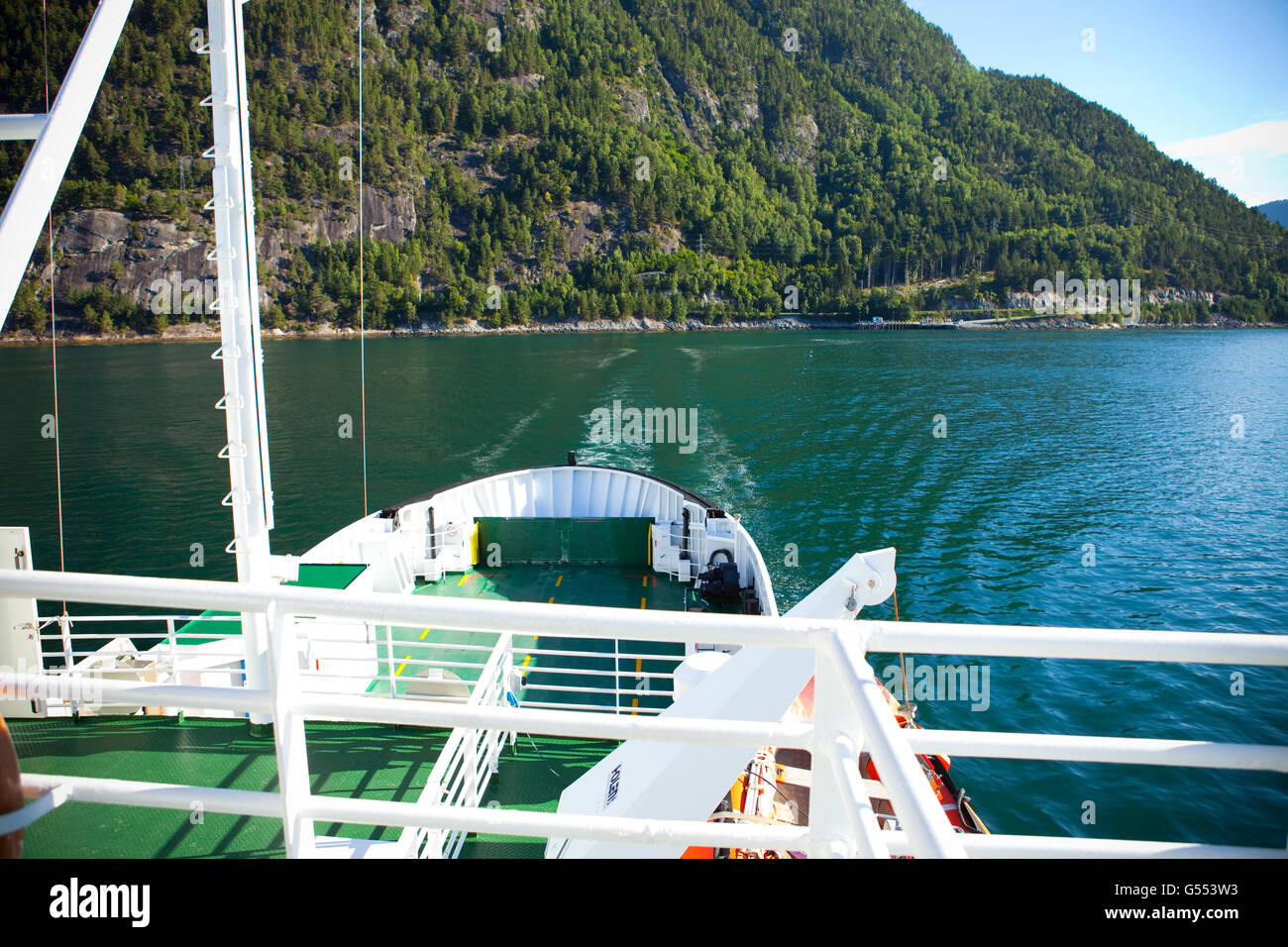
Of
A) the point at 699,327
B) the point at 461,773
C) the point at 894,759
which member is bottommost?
the point at 461,773

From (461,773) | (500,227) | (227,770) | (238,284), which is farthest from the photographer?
(500,227)

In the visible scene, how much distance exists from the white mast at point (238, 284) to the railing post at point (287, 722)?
4.20 metres

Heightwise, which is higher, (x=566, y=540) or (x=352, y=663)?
(x=566, y=540)

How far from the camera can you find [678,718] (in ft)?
7.18

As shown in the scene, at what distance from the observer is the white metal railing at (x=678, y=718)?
195cm

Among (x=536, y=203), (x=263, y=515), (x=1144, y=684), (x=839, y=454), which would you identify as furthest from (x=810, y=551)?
(x=536, y=203)

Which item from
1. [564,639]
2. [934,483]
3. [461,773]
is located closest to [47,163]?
[461,773]

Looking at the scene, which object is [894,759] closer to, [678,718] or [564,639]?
[678,718]

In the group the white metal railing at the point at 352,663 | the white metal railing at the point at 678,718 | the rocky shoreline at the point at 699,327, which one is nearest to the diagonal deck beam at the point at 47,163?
the white metal railing at the point at 678,718

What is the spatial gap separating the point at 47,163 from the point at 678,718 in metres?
3.64

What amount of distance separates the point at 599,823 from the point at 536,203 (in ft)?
638

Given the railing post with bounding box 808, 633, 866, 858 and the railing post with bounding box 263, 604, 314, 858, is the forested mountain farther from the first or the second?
the railing post with bounding box 808, 633, 866, 858

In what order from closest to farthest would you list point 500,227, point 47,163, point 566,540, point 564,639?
point 47,163, point 564,639, point 566,540, point 500,227

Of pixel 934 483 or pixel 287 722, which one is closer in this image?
pixel 287 722
